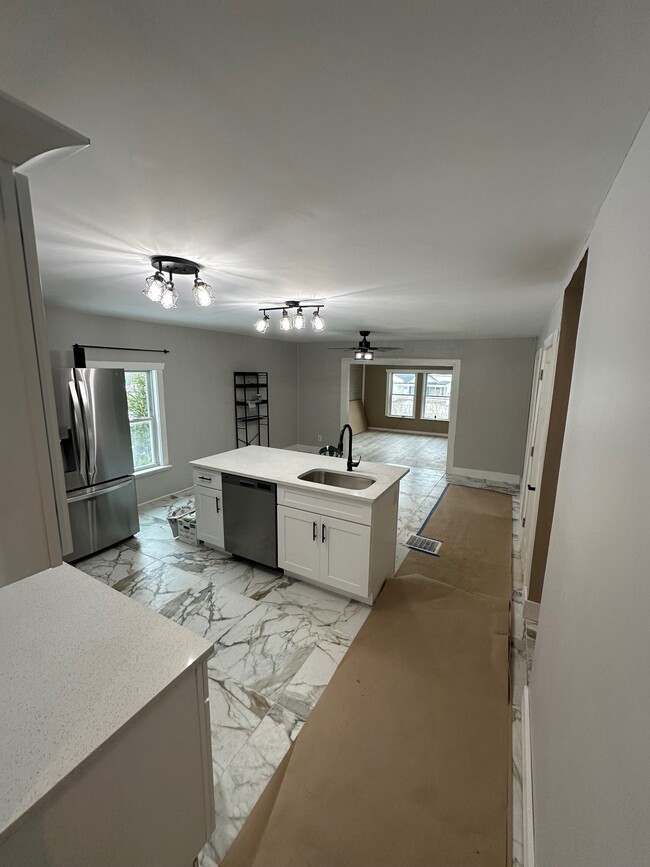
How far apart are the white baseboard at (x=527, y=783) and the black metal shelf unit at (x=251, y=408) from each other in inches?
197

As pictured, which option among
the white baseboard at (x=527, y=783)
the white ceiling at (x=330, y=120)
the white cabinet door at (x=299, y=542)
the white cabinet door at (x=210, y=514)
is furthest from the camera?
the white cabinet door at (x=210, y=514)

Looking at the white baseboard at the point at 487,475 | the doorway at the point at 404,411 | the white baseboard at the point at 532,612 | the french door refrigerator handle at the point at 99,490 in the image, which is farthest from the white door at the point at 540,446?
the doorway at the point at 404,411

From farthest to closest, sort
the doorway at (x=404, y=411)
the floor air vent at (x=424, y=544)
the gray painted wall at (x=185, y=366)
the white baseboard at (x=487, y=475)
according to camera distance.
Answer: the doorway at (x=404, y=411)
the white baseboard at (x=487, y=475)
the gray painted wall at (x=185, y=366)
the floor air vent at (x=424, y=544)

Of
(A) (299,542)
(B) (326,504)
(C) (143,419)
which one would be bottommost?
(A) (299,542)

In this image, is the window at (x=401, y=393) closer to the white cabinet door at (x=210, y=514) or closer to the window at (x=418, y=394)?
the window at (x=418, y=394)

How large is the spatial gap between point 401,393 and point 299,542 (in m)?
8.02

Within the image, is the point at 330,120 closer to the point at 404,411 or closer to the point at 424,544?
the point at 424,544

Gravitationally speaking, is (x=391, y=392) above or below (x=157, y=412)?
above

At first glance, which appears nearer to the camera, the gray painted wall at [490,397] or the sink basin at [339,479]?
the sink basin at [339,479]

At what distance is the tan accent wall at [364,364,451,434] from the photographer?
991 cm

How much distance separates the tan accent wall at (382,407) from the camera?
390 inches

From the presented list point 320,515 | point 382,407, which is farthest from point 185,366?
point 382,407

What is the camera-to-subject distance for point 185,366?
495cm

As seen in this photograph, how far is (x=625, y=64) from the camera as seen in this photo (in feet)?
2.15
